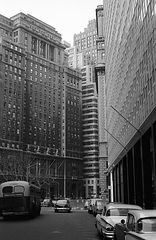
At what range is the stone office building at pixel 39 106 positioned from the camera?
124 metres

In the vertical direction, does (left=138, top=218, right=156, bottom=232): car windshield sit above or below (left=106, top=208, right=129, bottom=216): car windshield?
above

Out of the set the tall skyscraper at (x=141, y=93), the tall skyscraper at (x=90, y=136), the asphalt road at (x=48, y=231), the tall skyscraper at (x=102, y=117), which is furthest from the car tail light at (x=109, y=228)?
the tall skyscraper at (x=90, y=136)

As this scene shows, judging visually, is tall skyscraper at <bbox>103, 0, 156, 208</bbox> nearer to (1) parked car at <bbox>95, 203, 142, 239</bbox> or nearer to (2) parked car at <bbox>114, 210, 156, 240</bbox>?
(1) parked car at <bbox>95, 203, 142, 239</bbox>

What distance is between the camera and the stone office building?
124125 millimetres

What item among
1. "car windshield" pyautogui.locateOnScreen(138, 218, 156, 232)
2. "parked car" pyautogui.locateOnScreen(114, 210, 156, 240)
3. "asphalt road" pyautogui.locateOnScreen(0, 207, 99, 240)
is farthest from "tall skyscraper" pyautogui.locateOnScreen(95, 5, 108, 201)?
"car windshield" pyautogui.locateOnScreen(138, 218, 156, 232)

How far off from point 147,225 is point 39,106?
432 feet

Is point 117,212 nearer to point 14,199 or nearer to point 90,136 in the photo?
point 14,199

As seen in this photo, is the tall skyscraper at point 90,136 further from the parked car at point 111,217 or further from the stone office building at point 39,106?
the parked car at point 111,217

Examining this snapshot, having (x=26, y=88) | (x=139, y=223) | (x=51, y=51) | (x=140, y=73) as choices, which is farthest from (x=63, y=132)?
(x=139, y=223)

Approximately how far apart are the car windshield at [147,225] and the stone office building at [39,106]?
10100cm

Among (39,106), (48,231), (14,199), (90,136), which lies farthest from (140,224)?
(90,136)

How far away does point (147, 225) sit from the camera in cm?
850

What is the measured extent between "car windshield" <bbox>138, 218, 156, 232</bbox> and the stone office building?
331 ft

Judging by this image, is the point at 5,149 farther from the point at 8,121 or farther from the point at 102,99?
the point at 102,99
